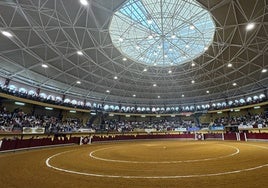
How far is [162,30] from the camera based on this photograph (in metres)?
27.8

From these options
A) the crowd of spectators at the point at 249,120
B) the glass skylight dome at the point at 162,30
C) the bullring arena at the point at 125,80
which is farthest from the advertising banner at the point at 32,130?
the crowd of spectators at the point at 249,120

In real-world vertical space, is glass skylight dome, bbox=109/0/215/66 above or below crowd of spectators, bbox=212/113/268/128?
above

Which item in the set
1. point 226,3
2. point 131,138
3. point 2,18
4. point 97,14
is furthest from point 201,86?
point 2,18

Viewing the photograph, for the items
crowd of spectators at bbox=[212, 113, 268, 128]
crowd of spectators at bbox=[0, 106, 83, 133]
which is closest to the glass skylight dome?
crowd of spectators at bbox=[0, 106, 83, 133]

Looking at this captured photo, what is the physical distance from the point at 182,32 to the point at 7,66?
110 feet

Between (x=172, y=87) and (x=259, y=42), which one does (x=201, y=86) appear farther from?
(x=259, y=42)

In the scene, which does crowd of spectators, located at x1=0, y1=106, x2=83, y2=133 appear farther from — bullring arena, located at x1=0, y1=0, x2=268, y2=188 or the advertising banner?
the advertising banner

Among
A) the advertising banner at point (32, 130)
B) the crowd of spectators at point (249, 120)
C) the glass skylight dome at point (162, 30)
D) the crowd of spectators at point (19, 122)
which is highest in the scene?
the glass skylight dome at point (162, 30)

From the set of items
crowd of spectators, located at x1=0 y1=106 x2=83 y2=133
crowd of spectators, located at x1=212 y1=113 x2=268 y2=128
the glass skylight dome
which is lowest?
crowd of spectators, located at x1=0 y1=106 x2=83 y2=133

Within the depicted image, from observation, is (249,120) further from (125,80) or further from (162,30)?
(125,80)

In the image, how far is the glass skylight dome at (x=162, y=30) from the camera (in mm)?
23781

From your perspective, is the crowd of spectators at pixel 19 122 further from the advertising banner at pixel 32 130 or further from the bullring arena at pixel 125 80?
the advertising banner at pixel 32 130

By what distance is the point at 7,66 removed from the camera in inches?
1141

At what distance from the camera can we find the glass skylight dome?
936 inches
